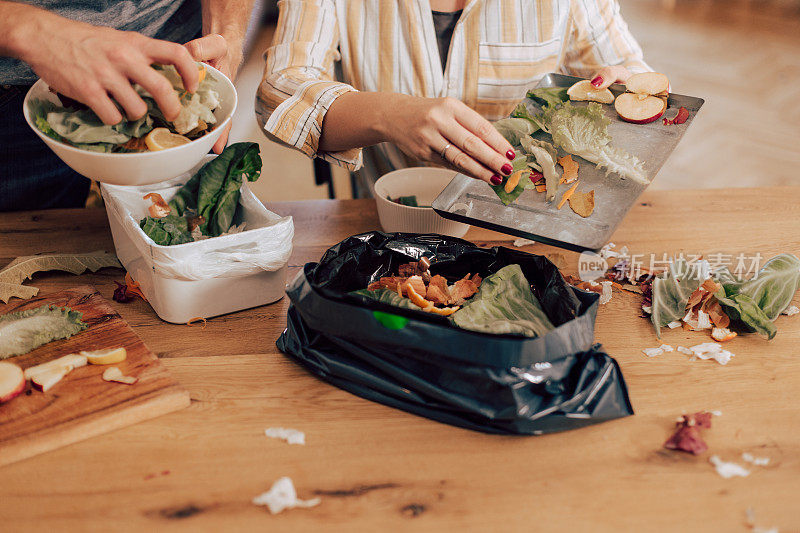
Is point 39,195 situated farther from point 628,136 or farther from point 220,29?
point 628,136

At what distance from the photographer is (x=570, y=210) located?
1.26 meters

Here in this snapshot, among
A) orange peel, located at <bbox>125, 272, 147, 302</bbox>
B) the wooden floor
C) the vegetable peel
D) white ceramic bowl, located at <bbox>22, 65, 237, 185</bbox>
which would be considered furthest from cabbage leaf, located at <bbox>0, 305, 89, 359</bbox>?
the wooden floor

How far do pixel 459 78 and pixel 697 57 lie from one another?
3603 millimetres

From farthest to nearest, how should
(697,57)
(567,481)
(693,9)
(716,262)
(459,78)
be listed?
(693,9) → (697,57) → (459,78) → (716,262) → (567,481)

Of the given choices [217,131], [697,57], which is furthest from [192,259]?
[697,57]

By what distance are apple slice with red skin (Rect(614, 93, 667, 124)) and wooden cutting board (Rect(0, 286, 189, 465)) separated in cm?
109

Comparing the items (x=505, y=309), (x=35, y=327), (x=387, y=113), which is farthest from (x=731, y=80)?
(x=35, y=327)

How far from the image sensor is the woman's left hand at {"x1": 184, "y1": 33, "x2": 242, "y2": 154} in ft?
3.83

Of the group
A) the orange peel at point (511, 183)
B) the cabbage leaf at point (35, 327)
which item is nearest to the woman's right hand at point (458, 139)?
the orange peel at point (511, 183)

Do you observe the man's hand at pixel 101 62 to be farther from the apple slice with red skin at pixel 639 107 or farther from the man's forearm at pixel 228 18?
the apple slice with red skin at pixel 639 107

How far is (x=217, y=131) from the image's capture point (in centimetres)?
106

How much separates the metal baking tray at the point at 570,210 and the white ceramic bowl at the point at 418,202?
0.08 metres

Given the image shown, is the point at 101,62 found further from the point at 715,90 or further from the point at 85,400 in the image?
the point at 715,90

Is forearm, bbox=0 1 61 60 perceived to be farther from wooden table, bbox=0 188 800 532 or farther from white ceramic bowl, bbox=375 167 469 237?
white ceramic bowl, bbox=375 167 469 237
